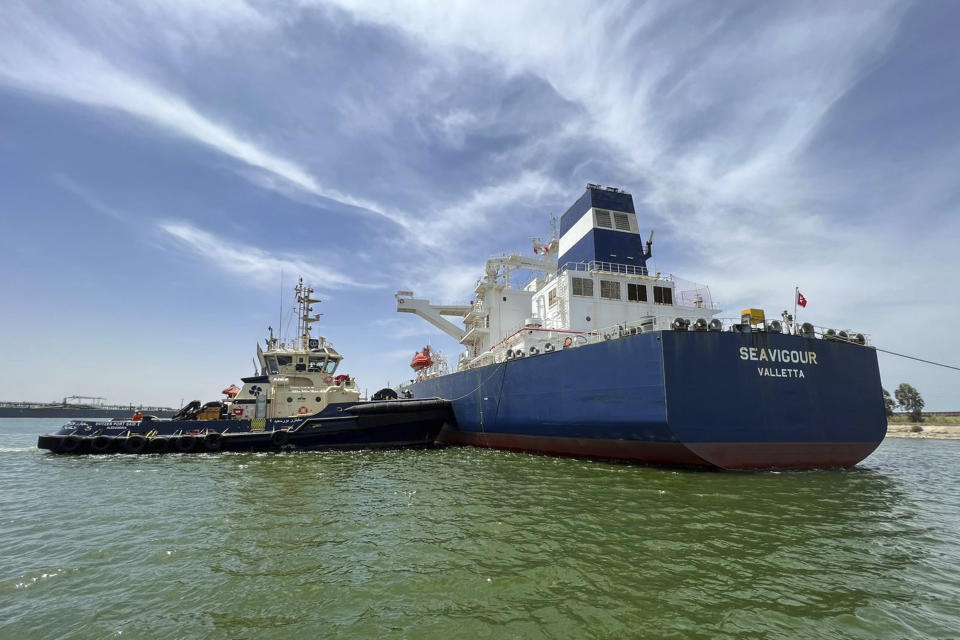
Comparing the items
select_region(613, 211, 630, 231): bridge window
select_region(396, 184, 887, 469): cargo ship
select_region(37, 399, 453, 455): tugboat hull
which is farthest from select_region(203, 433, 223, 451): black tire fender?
select_region(613, 211, 630, 231): bridge window

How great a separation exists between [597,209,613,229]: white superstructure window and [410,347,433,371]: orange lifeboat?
1419cm

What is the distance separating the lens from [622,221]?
18828 mm

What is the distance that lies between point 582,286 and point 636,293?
2.35 metres

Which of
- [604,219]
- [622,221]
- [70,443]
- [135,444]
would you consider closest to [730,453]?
[604,219]

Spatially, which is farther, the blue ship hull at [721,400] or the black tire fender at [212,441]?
the black tire fender at [212,441]

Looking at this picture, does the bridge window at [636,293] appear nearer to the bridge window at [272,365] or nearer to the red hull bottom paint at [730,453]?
the red hull bottom paint at [730,453]

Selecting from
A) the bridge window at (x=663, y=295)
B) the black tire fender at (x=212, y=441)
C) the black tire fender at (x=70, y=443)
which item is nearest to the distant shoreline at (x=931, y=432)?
the bridge window at (x=663, y=295)

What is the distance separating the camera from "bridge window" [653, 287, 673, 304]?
57.9ft

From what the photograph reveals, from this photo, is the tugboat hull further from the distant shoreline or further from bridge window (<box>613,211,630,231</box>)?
the distant shoreline

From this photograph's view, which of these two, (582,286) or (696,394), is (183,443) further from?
(696,394)

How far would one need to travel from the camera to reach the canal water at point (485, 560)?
3709 millimetres

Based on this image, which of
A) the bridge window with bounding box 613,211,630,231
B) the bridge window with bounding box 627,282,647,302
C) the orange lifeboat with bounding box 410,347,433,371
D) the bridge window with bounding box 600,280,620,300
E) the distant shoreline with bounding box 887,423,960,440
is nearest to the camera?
the bridge window with bounding box 600,280,620,300

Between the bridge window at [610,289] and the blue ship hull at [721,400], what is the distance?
485 cm

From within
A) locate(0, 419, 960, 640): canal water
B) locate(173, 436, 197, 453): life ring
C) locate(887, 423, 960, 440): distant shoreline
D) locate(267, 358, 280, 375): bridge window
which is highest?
locate(267, 358, 280, 375): bridge window
